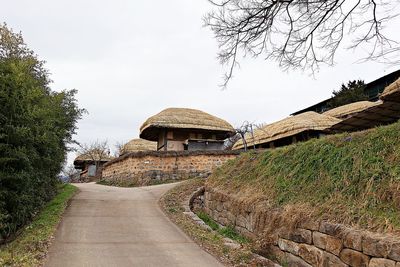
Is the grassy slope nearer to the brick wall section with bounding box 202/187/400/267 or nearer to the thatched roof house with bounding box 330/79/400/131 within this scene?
the brick wall section with bounding box 202/187/400/267

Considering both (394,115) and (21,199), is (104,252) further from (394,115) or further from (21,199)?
(394,115)

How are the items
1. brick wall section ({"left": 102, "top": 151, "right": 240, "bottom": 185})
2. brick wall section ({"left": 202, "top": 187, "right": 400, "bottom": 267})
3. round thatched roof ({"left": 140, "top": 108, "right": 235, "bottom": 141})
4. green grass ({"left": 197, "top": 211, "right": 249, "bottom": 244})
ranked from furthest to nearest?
round thatched roof ({"left": 140, "top": 108, "right": 235, "bottom": 141})
brick wall section ({"left": 102, "top": 151, "right": 240, "bottom": 185})
green grass ({"left": 197, "top": 211, "right": 249, "bottom": 244})
brick wall section ({"left": 202, "top": 187, "right": 400, "bottom": 267})

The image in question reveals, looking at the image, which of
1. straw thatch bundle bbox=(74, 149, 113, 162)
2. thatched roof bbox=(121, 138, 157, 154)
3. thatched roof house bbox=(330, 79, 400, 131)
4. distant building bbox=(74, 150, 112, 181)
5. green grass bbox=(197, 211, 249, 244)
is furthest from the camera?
straw thatch bundle bbox=(74, 149, 113, 162)

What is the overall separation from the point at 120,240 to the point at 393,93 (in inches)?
283

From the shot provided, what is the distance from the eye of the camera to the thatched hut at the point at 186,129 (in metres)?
21.4

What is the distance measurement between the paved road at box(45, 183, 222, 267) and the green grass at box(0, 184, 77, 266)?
0.56 feet

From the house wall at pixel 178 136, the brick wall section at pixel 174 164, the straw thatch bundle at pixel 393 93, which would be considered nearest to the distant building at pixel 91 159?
the house wall at pixel 178 136

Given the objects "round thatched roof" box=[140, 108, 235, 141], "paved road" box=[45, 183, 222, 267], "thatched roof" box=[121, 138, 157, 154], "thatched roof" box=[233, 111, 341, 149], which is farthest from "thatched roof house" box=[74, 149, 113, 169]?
"paved road" box=[45, 183, 222, 267]

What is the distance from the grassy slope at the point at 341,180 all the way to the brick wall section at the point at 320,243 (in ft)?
0.57

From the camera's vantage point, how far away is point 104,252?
5.97 m

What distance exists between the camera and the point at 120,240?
266 inches

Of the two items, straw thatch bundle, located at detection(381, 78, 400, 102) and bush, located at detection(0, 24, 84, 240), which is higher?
straw thatch bundle, located at detection(381, 78, 400, 102)

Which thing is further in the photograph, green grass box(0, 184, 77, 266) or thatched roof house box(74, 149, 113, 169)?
thatched roof house box(74, 149, 113, 169)

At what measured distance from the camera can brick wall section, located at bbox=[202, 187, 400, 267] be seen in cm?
389
